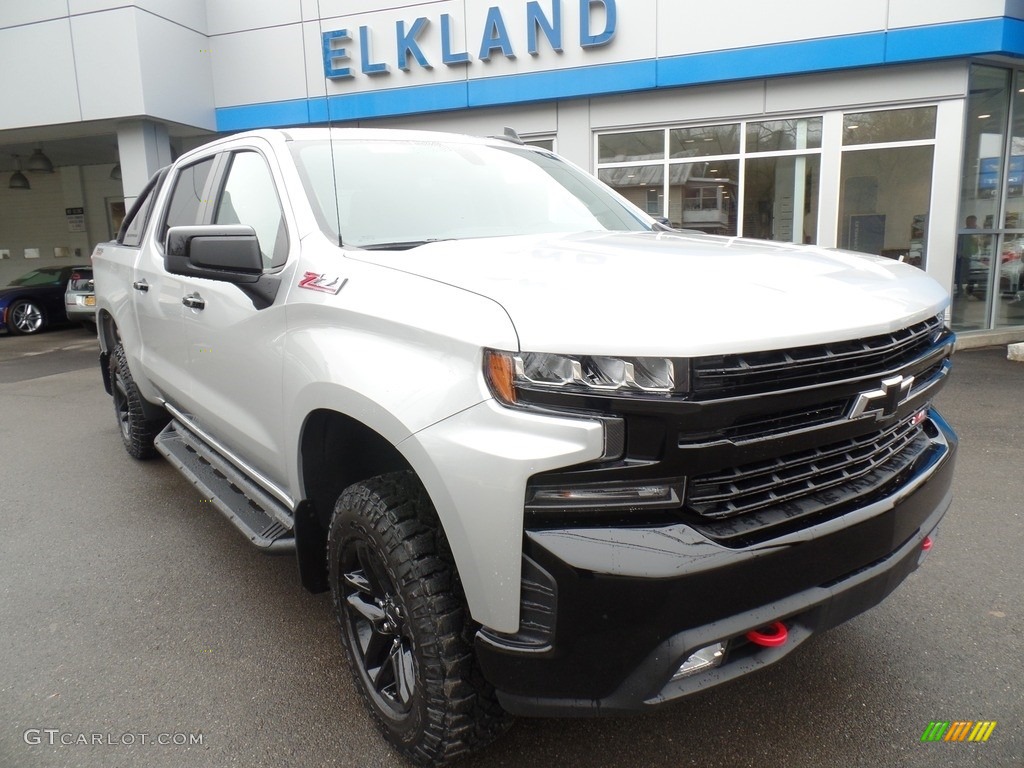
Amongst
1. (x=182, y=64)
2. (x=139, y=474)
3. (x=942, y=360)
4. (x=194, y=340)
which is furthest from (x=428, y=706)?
(x=182, y=64)

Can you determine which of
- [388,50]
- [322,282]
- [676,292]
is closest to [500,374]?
[676,292]

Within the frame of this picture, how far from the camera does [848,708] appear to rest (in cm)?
242

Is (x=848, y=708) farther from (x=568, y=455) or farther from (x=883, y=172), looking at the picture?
(x=883, y=172)

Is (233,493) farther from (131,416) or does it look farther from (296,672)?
(131,416)

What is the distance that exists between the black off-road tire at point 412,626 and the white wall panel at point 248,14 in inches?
492

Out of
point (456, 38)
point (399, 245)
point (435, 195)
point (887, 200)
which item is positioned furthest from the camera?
point (456, 38)

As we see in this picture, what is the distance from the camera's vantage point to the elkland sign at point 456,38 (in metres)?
11.0

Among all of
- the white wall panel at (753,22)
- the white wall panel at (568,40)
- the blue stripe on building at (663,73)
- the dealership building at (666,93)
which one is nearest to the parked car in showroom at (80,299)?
the dealership building at (666,93)

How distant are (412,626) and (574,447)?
679 mm

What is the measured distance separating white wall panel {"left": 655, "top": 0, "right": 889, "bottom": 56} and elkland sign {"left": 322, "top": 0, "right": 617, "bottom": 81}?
65 cm

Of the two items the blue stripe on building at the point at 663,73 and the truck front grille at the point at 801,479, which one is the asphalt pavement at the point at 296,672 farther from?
the blue stripe on building at the point at 663,73

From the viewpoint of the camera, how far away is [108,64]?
38.7ft

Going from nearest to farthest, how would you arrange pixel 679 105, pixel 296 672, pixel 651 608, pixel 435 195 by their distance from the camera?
1. pixel 651 608
2. pixel 296 672
3. pixel 435 195
4. pixel 679 105

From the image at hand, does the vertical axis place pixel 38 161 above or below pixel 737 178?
above
